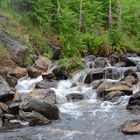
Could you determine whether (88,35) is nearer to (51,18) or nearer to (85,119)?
(51,18)

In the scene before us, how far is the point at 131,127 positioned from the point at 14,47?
32.8 feet

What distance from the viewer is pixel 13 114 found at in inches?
511

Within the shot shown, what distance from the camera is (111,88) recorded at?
1541 cm

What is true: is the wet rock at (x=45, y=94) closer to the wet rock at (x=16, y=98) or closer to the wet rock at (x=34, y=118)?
the wet rock at (x=16, y=98)

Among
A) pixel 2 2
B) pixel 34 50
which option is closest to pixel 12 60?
pixel 34 50

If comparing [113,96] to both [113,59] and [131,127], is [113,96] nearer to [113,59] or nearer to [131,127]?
[131,127]

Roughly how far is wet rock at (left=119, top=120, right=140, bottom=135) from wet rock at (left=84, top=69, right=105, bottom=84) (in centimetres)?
626

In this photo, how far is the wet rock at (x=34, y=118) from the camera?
12.2m

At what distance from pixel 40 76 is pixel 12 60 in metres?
1.89

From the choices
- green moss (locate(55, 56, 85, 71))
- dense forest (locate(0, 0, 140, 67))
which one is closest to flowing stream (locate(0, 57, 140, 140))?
green moss (locate(55, 56, 85, 71))

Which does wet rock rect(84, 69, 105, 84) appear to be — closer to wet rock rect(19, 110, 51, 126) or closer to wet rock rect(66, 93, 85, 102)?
wet rock rect(66, 93, 85, 102)

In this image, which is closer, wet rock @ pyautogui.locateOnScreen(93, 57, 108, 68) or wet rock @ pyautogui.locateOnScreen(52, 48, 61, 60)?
wet rock @ pyautogui.locateOnScreen(93, 57, 108, 68)

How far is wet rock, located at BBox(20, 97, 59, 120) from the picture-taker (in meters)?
12.5

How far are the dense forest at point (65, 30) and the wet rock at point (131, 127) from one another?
779 centimetres
